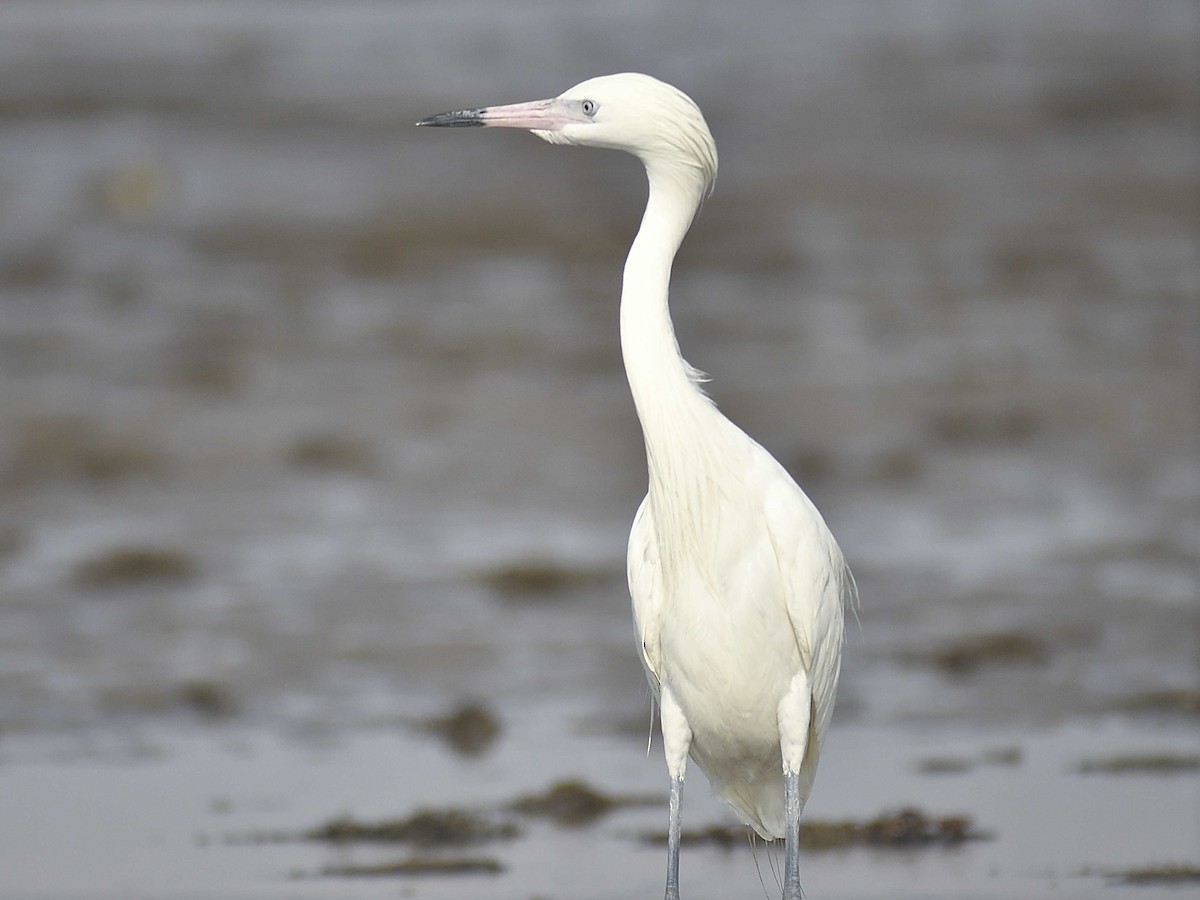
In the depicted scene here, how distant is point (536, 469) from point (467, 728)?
4.25m

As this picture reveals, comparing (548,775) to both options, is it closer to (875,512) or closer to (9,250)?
(875,512)

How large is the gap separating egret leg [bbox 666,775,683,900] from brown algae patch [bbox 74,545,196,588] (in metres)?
5.33

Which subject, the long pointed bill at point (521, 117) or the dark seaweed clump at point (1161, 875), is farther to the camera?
the dark seaweed clump at point (1161, 875)

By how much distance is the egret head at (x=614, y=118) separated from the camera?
15.3 ft

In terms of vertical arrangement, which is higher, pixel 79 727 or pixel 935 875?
pixel 79 727

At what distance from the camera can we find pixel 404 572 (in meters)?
9.81

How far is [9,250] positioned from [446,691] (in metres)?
12.0

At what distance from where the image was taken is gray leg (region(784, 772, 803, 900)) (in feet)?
15.8

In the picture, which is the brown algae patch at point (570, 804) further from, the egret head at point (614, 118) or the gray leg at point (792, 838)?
the egret head at point (614, 118)

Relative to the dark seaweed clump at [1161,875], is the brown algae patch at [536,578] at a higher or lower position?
higher

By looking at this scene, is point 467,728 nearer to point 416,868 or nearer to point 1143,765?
point 416,868

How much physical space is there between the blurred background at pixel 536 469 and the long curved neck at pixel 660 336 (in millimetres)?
1732

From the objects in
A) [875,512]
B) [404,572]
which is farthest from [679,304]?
[404,572]

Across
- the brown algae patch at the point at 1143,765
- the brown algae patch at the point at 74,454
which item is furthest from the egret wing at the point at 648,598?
the brown algae patch at the point at 74,454
